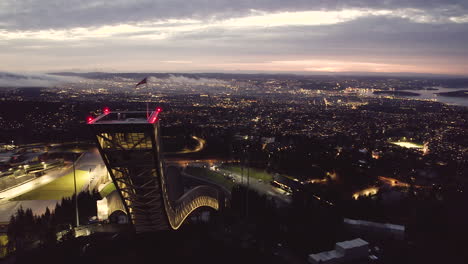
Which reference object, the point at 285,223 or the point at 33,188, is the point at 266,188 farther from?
the point at 33,188

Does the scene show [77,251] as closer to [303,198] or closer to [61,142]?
[303,198]

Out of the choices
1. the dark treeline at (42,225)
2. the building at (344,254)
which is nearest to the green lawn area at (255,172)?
the building at (344,254)

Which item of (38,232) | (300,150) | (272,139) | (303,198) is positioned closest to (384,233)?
(303,198)

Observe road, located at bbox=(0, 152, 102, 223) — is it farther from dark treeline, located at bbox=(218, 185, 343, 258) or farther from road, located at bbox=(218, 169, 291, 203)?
road, located at bbox=(218, 169, 291, 203)

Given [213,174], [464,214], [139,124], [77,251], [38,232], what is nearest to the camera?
[139,124]

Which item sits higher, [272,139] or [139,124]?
[139,124]
